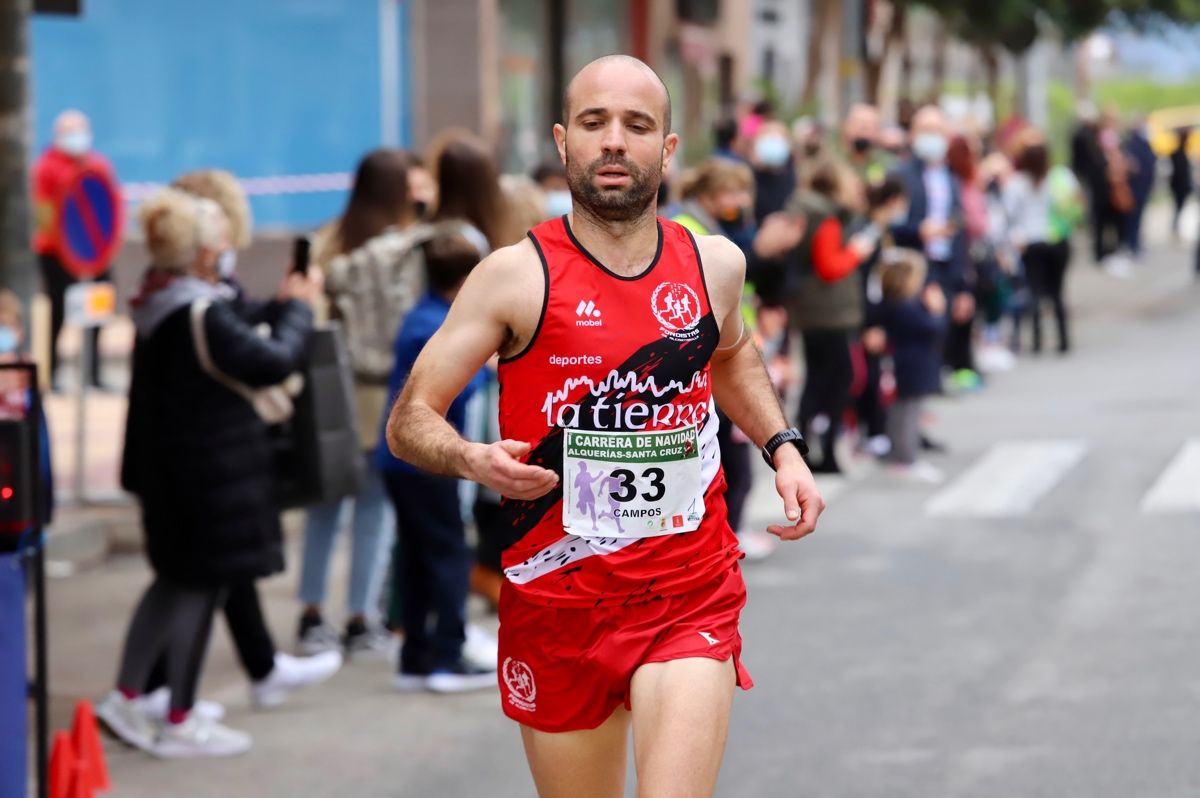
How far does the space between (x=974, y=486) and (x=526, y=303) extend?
838 centimetres

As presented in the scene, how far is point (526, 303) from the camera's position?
4.23 meters

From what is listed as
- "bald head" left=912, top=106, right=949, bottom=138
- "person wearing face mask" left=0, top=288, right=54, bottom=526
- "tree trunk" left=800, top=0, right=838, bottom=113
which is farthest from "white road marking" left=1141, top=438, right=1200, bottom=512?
"tree trunk" left=800, top=0, right=838, bottom=113

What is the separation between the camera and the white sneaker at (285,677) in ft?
24.7

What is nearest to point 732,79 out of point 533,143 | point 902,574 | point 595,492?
point 533,143

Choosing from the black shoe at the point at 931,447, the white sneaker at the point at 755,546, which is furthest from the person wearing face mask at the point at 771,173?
the white sneaker at the point at 755,546

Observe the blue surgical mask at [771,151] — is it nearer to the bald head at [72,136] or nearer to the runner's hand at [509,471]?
the bald head at [72,136]

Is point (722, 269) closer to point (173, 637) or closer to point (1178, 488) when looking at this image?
point (173, 637)

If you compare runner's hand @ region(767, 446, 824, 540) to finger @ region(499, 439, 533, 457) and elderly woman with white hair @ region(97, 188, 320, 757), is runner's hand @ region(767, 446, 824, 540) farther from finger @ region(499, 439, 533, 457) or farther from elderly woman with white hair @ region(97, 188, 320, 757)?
elderly woman with white hair @ region(97, 188, 320, 757)

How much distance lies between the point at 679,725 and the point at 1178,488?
26.9ft

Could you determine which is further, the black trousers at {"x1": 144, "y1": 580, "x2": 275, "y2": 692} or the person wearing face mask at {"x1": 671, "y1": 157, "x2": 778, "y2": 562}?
the person wearing face mask at {"x1": 671, "y1": 157, "x2": 778, "y2": 562}

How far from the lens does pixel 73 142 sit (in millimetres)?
15172

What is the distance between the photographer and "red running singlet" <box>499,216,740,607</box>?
4.23 meters

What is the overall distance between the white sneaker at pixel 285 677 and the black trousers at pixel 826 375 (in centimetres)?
516

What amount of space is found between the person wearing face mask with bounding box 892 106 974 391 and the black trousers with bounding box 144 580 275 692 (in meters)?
7.74
